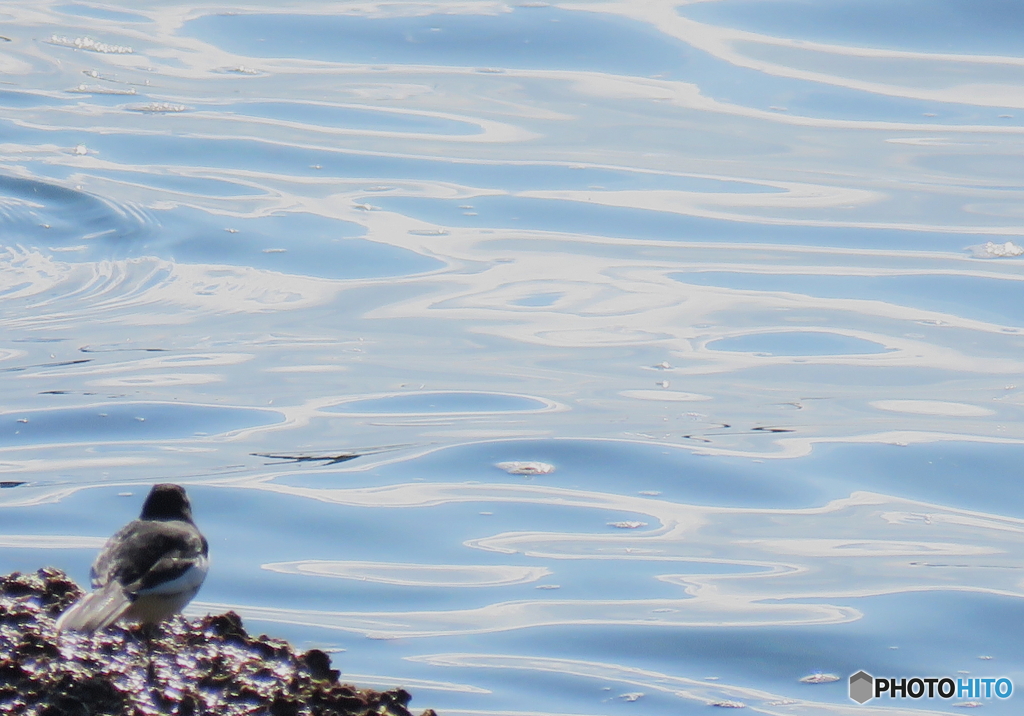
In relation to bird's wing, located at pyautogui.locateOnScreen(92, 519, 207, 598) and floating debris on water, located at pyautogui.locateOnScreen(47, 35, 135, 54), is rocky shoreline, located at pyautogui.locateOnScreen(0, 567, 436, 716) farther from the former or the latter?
floating debris on water, located at pyautogui.locateOnScreen(47, 35, 135, 54)

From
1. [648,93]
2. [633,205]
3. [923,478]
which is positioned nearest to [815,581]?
[923,478]

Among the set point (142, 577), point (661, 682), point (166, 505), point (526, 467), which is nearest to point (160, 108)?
point (526, 467)

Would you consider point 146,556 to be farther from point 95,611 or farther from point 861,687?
point 861,687

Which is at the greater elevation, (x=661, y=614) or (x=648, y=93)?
(x=648, y=93)

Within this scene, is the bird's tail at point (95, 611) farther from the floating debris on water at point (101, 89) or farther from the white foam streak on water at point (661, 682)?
the floating debris on water at point (101, 89)

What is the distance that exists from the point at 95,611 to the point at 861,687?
114 inches

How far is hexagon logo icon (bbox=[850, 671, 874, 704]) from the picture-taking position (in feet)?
16.9

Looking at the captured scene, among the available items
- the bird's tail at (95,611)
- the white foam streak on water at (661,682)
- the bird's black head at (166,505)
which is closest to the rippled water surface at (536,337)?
the white foam streak on water at (661,682)

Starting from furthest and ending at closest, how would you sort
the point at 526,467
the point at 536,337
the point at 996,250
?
the point at 996,250
the point at 536,337
the point at 526,467

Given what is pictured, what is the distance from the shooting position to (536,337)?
30.1 ft

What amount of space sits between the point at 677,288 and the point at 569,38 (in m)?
6.25

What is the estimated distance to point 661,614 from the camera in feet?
19.1

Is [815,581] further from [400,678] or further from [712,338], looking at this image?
[712,338]

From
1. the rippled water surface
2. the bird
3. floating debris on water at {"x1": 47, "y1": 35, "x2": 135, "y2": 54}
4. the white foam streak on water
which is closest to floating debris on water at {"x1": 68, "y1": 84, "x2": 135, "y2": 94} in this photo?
the rippled water surface
